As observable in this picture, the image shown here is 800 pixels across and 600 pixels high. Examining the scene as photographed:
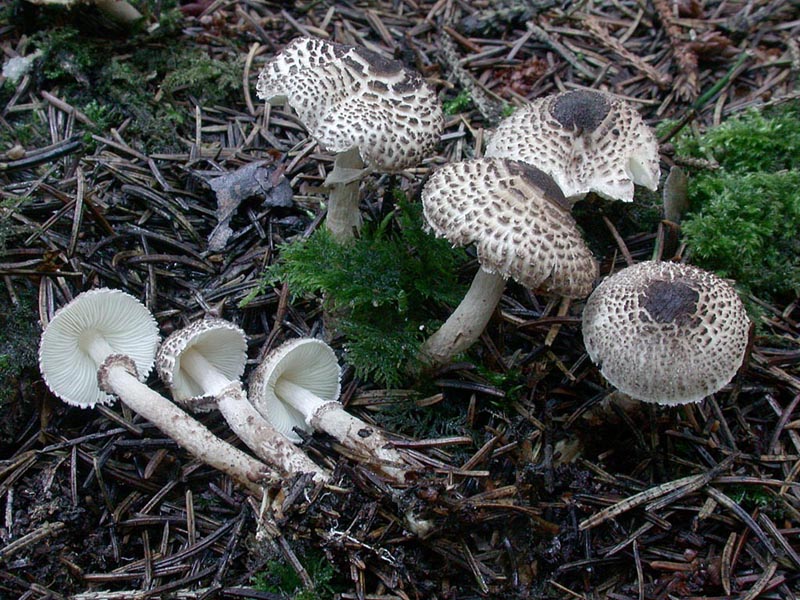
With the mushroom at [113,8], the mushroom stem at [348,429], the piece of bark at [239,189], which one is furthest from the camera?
the mushroom at [113,8]

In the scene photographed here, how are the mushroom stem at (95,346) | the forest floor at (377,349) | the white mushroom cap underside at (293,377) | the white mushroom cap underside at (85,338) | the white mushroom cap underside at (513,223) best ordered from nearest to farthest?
the white mushroom cap underside at (513,223)
the forest floor at (377,349)
the white mushroom cap underside at (85,338)
the white mushroom cap underside at (293,377)
the mushroom stem at (95,346)

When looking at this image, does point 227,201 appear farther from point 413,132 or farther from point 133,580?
point 133,580

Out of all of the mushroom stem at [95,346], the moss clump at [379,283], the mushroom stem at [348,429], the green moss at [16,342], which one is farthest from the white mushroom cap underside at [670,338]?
the green moss at [16,342]

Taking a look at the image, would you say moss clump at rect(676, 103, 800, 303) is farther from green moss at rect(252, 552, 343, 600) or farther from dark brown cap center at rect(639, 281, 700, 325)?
green moss at rect(252, 552, 343, 600)

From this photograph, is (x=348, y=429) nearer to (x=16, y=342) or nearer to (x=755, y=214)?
(x=16, y=342)

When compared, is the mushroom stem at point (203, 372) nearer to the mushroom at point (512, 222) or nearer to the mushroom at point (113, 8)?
the mushroom at point (512, 222)

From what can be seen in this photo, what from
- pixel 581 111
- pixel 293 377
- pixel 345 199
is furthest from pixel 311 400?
pixel 581 111
